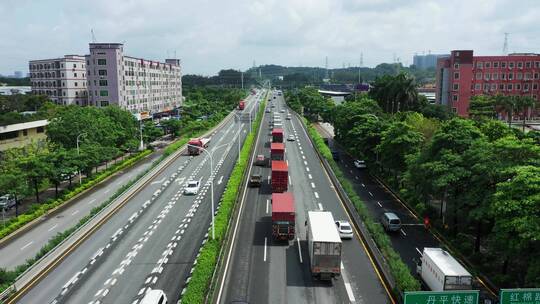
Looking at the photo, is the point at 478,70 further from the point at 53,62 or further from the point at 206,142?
the point at 53,62

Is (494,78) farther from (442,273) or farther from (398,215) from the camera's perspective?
(442,273)

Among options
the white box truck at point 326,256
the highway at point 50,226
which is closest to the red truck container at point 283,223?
the white box truck at point 326,256

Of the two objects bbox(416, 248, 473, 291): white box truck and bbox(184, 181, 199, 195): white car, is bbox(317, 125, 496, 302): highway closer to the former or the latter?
bbox(416, 248, 473, 291): white box truck

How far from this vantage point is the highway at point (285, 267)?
28.4 meters

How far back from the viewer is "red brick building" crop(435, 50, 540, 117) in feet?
394

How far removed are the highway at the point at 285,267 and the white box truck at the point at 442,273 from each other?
3104 mm

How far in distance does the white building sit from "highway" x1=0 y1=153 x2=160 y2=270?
6790cm

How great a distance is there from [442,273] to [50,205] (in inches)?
1694

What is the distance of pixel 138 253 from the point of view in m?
35.9

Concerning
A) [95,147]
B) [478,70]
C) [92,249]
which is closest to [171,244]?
[92,249]

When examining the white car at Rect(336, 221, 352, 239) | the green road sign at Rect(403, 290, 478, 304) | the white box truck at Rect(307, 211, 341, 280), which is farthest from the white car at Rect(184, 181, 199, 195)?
the green road sign at Rect(403, 290, 478, 304)

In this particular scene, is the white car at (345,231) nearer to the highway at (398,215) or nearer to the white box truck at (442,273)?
the highway at (398,215)

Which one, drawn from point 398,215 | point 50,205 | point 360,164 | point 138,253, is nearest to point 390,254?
point 398,215

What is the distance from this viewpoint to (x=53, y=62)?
121062 mm
